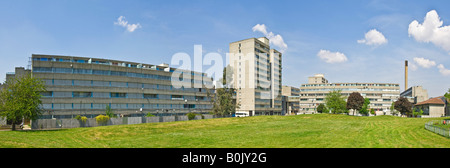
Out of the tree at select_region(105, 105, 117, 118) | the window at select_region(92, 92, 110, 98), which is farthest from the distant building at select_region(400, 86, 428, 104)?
the window at select_region(92, 92, 110, 98)

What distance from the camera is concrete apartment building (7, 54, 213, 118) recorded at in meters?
69.4

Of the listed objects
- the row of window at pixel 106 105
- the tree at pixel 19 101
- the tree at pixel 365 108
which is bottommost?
the tree at pixel 365 108

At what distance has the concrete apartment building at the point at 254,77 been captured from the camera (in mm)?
133000

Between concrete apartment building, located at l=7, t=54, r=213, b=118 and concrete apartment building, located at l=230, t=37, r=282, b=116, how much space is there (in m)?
37.6

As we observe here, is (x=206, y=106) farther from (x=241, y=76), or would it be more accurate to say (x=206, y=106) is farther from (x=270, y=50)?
(x=270, y=50)

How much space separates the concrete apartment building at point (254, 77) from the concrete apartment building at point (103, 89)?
37.6 m

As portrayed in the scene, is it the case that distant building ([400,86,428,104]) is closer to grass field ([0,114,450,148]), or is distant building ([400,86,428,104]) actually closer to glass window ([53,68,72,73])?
grass field ([0,114,450,148])

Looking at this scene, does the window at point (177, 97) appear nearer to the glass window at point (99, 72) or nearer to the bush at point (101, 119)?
the glass window at point (99, 72)

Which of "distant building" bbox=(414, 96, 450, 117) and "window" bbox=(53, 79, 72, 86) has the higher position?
"window" bbox=(53, 79, 72, 86)

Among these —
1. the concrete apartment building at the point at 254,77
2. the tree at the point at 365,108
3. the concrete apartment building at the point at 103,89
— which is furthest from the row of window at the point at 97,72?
the tree at the point at 365,108

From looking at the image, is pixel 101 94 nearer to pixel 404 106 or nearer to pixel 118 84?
pixel 118 84

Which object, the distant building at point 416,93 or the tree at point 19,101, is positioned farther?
the distant building at point 416,93

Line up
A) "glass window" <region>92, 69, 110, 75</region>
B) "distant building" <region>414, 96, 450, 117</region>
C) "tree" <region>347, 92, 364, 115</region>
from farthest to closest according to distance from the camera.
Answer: "tree" <region>347, 92, 364, 115</region> → "distant building" <region>414, 96, 450, 117</region> → "glass window" <region>92, 69, 110, 75</region>

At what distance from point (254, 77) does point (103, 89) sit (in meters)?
74.7
